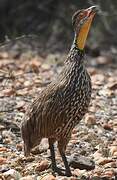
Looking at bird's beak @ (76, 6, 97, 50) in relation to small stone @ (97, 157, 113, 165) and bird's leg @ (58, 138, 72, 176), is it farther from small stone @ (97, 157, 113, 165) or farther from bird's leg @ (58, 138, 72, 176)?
small stone @ (97, 157, 113, 165)

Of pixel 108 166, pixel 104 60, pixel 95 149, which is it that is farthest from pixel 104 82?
pixel 108 166

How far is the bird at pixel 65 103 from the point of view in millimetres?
5695

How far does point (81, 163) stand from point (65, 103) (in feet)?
2.07

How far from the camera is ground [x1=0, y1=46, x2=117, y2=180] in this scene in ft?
19.6

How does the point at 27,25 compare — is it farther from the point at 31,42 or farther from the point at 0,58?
the point at 0,58

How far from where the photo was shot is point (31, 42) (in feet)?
41.7

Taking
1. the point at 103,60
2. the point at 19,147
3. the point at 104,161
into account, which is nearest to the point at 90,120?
the point at 19,147

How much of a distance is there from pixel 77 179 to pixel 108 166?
A: 482 millimetres

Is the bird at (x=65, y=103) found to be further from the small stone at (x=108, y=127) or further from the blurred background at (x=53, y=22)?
the blurred background at (x=53, y=22)

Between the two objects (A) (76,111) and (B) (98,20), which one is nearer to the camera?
(A) (76,111)

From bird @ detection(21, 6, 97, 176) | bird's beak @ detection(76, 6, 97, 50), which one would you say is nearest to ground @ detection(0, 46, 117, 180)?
bird @ detection(21, 6, 97, 176)

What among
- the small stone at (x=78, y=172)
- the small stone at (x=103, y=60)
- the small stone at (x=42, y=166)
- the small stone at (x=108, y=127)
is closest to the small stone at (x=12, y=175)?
the small stone at (x=42, y=166)

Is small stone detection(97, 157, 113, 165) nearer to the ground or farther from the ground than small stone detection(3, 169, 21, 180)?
nearer to the ground

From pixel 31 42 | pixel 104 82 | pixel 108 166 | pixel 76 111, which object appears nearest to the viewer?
pixel 76 111
